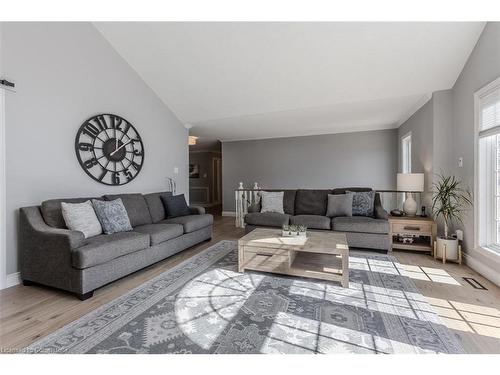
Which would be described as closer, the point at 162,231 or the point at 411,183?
the point at 162,231

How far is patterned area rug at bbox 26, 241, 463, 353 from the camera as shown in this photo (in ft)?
4.94

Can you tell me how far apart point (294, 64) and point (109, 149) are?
2997mm

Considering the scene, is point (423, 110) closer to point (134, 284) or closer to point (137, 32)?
point (137, 32)

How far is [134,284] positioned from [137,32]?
11.0ft

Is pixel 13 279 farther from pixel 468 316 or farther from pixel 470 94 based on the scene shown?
pixel 470 94

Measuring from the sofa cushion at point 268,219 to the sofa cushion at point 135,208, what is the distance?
163 cm

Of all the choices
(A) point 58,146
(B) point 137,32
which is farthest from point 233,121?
(A) point 58,146

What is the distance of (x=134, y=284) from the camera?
2477mm

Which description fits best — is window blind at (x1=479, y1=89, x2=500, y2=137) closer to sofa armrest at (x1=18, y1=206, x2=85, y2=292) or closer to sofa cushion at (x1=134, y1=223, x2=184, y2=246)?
sofa cushion at (x1=134, y1=223, x2=184, y2=246)

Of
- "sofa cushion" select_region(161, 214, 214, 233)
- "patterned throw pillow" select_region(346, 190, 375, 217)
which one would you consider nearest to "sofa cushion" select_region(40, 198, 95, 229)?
"sofa cushion" select_region(161, 214, 214, 233)

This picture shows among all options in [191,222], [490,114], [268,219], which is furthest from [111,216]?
[490,114]

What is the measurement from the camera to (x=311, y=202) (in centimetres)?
432
